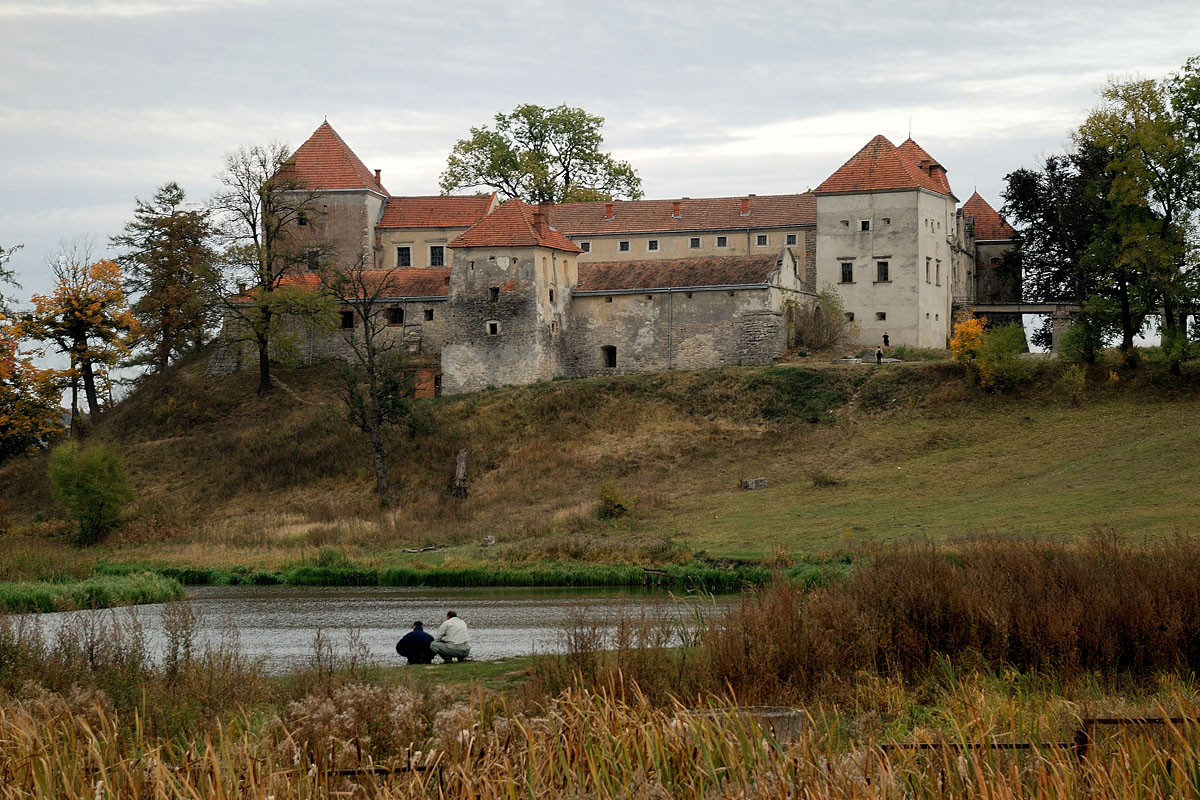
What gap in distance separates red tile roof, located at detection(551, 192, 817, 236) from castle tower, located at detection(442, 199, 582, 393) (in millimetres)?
9381

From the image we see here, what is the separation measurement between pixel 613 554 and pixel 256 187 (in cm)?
2821

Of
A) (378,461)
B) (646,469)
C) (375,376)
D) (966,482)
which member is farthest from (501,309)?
(966,482)

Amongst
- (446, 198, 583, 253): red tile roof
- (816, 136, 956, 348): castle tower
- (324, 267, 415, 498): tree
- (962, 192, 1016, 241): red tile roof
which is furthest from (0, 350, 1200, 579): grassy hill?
(962, 192, 1016, 241): red tile roof

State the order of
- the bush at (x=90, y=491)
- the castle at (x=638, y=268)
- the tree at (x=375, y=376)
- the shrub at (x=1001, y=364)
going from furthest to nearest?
the castle at (x=638, y=268)
the tree at (x=375, y=376)
the shrub at (x=1001, y=364)
the bush at (x=90, y=491)

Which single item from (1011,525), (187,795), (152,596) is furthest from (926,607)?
(152,596)

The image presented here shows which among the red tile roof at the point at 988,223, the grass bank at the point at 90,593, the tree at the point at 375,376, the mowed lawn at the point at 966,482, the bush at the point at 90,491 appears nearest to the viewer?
the grass bank at the point at 90,593

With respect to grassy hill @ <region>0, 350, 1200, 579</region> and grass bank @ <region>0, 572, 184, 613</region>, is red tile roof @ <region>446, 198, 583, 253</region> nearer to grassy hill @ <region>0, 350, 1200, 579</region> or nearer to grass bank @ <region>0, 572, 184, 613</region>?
grassy hill @ <region>0, 350, 1200, 579</region>

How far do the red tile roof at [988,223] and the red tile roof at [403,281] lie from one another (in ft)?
86.0

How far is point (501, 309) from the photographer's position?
2012 inches

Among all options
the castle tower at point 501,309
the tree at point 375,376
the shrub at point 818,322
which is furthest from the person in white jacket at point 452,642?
the shrub at point 818,322

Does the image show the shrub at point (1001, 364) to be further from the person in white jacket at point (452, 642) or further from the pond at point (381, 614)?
the person in white jacket at point (452, 642)

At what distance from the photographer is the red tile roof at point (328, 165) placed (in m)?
58.9

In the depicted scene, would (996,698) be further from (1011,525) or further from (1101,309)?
(1101,309)

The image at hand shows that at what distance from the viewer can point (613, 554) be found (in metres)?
31.1
